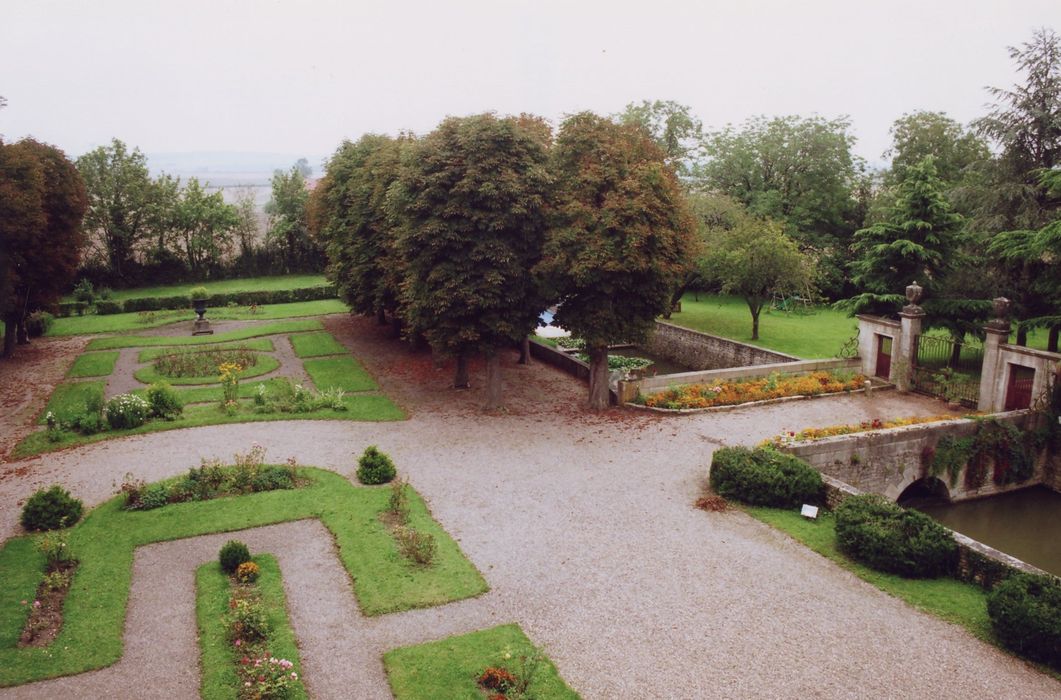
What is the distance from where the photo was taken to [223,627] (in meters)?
11.8

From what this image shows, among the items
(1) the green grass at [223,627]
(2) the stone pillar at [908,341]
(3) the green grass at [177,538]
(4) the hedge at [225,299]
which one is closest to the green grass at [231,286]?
(4) the hedge at [225,299]

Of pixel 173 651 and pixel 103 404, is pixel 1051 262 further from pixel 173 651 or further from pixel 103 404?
pixel 103 404

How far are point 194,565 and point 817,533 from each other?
12.5 meters

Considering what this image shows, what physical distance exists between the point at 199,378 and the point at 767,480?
21.2 metres

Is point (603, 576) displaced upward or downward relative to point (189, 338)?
downward

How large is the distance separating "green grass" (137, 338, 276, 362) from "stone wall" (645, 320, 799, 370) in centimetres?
1732

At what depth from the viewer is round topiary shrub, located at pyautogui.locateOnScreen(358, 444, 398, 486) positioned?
1803 cm

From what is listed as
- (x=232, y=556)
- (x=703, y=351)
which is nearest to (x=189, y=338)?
(x=703, y=351)

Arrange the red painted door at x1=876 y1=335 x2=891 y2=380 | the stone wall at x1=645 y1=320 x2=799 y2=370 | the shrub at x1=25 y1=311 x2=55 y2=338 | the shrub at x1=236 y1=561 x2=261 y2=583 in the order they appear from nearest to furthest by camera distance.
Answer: the shrub at x1=236 y1=561 x2=261 y2=583 → the red painted door at x1=876 y1=335 x2=891 y2=380 → the stone wall at x1=645 y1=320 x2=799 y2=370 → the shrub at x1=25 y1=311 x2=55 y2=338

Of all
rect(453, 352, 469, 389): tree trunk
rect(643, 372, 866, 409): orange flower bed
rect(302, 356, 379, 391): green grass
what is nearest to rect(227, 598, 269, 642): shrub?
rect(643, 372, 866, 409): orange flower bed

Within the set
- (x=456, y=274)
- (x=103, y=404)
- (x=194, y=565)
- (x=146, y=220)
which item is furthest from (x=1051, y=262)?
(x=146, y=220)

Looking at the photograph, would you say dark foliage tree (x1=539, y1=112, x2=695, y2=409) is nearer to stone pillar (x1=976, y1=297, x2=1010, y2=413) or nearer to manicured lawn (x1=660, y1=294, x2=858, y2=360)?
stone pillar (x1=976, y1=297, x2=1010, y2=413)

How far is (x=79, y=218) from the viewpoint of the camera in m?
33.1

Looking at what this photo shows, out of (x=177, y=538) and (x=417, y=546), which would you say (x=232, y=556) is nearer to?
(x=177, y=538)
